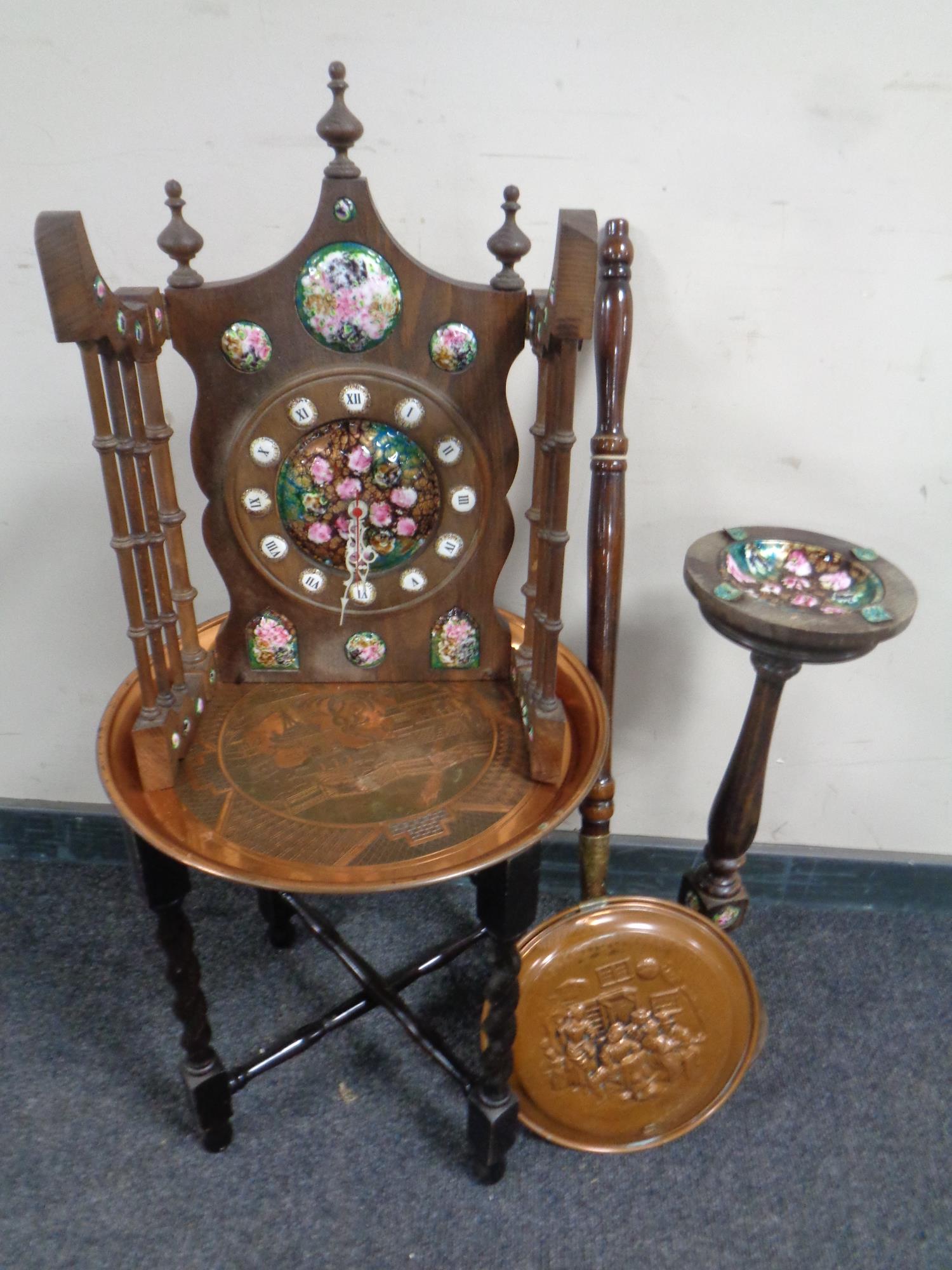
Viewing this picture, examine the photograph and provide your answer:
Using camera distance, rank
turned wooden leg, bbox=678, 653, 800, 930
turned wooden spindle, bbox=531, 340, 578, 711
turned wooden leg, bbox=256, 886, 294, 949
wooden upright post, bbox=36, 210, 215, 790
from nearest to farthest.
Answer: wooden upright post, bbox=36, 210, 215, 790, turned wooden spindle, bbox=531, 340, 578, 711, turned wooden leg, bbox=678, 653, 800, 930, turned wooden leg, bbox=256, 886, 294, 949

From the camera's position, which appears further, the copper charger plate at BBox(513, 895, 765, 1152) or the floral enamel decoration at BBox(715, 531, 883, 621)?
the copper charger plate at BBox(513, 895, 765, 1152)

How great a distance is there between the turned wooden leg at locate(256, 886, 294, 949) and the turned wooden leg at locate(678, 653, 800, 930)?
63 centimetres

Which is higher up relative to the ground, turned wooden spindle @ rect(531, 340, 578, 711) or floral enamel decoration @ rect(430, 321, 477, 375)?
floral enamel decoration @ rect(430, 321, 477, 375)

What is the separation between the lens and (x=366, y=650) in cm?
112

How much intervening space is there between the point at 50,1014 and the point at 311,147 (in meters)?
1.30

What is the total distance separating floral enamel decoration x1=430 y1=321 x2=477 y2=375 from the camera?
0.97m

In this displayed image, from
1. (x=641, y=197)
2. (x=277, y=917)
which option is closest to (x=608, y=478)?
(x=641, y=197)

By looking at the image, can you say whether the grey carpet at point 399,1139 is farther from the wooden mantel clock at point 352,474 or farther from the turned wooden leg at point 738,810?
the wooden mantel clock at point 352,474

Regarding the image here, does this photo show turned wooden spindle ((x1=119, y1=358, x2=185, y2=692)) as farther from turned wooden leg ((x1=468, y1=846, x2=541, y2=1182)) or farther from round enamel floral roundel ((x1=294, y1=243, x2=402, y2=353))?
turned wooden leg ((x1=468, y1=846, x2=541, y2=1182))

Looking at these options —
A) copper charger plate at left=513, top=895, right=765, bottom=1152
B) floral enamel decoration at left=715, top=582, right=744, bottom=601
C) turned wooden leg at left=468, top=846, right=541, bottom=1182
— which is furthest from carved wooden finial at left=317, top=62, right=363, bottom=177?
copper charger plate at left=513, top=895, right=765, bottom=1152

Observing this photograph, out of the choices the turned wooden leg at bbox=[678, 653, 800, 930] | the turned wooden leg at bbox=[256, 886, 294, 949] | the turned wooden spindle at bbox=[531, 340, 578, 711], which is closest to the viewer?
the turned wooden spindle at bbox=[531, 340, 578, 711]

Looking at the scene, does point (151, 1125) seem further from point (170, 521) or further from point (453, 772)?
point (170, 521)

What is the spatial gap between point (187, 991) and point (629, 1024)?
0.59 metres

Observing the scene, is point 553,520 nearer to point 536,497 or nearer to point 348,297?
point 536,497
